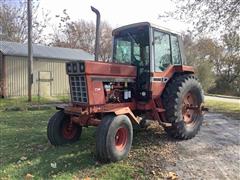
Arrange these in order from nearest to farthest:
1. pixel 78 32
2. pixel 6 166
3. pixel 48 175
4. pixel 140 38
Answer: pixel 48 175, pixel 6 166, pixel 140 38, pixel 78 32

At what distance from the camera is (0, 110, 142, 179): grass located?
476cm

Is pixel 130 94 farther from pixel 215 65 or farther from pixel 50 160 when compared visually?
pixel 215 65

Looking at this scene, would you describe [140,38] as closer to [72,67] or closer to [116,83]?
[116,83]

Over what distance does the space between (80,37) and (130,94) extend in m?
30.7

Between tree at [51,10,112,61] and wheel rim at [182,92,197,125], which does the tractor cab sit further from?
tree at [51,10,112,61]

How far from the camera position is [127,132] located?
5555mm

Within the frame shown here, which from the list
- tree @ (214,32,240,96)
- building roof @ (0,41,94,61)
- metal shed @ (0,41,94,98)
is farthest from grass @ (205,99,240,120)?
tree @ (214,32,240,96)

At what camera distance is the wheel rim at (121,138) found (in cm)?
548

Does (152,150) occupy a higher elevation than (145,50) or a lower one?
lower

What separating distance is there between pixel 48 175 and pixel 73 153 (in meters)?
1.07

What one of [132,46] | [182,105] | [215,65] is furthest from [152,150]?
[215,65]

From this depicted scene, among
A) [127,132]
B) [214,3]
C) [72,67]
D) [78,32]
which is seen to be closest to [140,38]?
[72,67]

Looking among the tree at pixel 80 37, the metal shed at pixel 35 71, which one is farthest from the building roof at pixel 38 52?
the tree at pixel 80 37

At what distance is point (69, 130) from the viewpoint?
21.4ft
